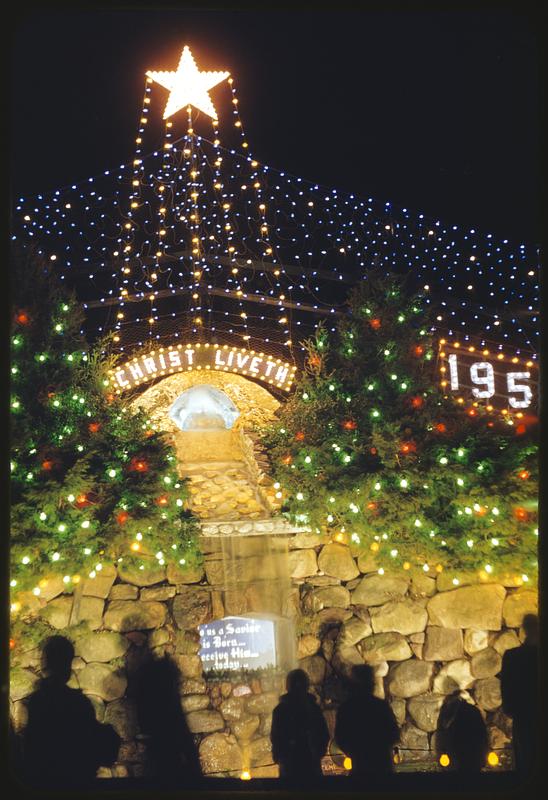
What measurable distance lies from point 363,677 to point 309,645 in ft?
2.66

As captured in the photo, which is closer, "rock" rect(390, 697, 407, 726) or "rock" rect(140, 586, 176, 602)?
"rock" rect(390, 697, 407, 726)

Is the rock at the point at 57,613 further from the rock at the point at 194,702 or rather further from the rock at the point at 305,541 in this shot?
the rock at the point at 305,541

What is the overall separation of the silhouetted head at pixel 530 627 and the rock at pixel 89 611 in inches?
215

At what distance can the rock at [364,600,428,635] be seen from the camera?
861 cm

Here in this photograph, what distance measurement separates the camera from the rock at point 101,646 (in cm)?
821

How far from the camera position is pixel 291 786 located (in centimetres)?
608

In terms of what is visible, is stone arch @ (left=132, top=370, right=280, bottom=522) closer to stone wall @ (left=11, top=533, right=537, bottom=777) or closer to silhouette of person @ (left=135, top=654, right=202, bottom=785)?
stone wall @ (left=11, top=533, right=537, bottom=777)

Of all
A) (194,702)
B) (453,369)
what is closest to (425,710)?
(194,702)

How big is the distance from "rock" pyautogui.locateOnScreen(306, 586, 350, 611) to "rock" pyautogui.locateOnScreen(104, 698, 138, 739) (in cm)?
259

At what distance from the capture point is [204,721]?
8188 mm

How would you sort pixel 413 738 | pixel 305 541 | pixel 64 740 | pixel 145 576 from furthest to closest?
pixel 305 541
pixel 145 576
pixel 413 738
pixel 64 740

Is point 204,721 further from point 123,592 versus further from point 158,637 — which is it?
point 123,592

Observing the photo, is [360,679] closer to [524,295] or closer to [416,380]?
[416,380]

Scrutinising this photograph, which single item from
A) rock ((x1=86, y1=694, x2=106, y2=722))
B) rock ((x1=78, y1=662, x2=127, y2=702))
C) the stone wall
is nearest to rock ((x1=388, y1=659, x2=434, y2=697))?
the stone wall
